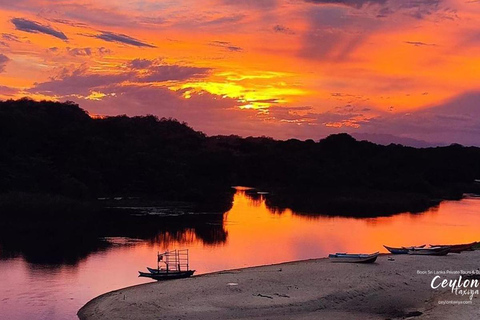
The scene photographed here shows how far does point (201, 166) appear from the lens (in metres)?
115

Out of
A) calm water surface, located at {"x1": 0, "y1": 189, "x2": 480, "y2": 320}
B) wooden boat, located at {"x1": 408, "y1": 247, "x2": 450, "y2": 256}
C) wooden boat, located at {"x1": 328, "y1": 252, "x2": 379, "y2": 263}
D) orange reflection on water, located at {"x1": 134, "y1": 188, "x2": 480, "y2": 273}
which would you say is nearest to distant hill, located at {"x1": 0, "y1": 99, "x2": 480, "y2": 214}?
orange reflection on water, located at {"x1": 134, "y1": 188, "x2": 480, "y2": 273}

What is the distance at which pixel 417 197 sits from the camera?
103 meters

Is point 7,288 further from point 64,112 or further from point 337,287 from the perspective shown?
point 64,112

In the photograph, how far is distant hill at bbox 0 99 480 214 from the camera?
263 feet

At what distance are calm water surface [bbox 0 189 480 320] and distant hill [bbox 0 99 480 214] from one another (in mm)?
13111

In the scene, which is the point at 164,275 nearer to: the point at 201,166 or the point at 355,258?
the point at 355,258

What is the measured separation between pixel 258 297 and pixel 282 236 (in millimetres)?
26267

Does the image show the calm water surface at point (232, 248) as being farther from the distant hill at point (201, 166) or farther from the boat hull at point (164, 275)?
the distant hill at point (201, 166)

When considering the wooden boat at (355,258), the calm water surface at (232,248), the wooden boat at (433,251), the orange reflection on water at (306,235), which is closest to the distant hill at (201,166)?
the orange reflection on water at (306,235)

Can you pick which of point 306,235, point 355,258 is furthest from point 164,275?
point 306,235

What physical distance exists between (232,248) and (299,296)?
18.6 meters

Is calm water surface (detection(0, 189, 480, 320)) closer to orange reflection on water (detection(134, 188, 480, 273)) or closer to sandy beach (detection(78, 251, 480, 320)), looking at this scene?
orange reflection on water (detection(134, 188, 480, 273))

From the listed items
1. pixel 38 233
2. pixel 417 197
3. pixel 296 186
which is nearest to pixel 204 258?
pixel 38 233

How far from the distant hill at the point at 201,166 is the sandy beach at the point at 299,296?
4349 centimetres
